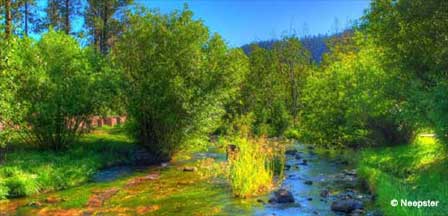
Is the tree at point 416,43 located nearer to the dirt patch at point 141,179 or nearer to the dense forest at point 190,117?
the dense forest at point 190,117

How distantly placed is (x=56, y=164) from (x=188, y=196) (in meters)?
7.31

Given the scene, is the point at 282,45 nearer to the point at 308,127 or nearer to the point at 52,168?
the point at 308,127

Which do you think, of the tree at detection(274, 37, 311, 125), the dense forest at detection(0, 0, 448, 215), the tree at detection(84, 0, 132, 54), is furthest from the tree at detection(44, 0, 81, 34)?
the tree at detection(274, 37, 311, 125)

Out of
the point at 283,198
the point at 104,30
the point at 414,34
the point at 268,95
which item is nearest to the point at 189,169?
the point at 283,198

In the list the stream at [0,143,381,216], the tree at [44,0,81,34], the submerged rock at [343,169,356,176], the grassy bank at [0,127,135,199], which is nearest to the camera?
the stream at [0,143,381,216]

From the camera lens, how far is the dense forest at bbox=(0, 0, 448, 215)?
14.8 m

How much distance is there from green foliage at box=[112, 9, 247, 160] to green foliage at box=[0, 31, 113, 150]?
209 centimetres

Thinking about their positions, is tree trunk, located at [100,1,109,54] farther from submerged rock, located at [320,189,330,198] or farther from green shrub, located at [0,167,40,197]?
submerged rock, located at [320,189,330,198]

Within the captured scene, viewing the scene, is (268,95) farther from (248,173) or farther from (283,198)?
(283,198)

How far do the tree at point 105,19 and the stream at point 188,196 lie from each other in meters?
24.1

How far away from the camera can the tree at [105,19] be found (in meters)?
42.8

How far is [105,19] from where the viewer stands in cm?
4316

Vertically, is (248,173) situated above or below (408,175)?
above

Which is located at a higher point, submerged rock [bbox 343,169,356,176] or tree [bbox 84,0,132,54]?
tree [bbox 84,0,132,54]
